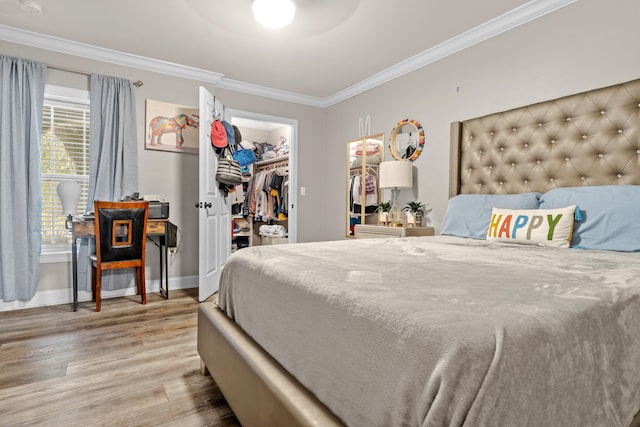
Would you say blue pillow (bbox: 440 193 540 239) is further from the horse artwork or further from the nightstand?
the horse artwork

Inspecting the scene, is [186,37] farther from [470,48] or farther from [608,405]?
[608,405]

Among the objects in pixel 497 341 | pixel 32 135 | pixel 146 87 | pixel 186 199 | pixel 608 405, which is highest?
pixel 146 87

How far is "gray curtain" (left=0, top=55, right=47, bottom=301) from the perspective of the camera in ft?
9.26

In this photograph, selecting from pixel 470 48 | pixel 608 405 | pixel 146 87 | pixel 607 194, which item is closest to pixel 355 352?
pixel 608 405

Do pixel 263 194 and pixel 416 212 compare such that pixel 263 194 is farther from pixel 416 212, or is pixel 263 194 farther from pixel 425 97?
pixel 425 97

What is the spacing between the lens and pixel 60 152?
3.20m

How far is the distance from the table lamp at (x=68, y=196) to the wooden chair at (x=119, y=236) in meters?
0.42

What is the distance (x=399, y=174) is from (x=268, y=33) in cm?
166

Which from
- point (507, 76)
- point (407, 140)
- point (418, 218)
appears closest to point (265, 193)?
point (407, 140)

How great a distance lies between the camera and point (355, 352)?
2.69 feet

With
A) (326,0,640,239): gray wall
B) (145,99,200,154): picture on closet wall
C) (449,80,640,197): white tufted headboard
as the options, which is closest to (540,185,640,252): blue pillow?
(449,80,640,197): white tufted headboard

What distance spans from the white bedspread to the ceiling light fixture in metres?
1.79

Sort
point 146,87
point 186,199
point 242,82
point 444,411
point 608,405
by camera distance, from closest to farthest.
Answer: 1. point 444,411
2. point 608,405
3. point 146,87
4. point 186,199
5. point 242,82

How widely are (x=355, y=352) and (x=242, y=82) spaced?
12.6ft
